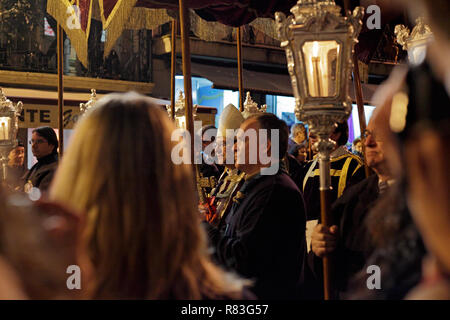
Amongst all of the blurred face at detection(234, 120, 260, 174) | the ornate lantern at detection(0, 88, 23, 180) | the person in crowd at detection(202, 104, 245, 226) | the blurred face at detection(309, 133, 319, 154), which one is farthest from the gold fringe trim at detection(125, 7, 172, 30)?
the blurred face at detection(234, 120, 260, 174)

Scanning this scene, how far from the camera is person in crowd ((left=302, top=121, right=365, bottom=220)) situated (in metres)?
4.59

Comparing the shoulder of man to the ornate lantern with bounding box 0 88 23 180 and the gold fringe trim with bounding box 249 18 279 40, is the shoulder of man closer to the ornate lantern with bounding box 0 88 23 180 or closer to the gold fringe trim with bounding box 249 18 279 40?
the gold fringe trim with bounding box 249 18 279 40

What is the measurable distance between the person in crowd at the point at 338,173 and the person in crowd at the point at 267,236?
123 cm

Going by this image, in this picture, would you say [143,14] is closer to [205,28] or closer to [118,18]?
[205,28]

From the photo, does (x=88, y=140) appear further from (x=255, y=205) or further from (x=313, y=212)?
(x=313, y=212)

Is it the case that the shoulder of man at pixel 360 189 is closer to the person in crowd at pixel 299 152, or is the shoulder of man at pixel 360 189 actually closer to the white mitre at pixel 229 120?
the white mitre at pixel 229 120

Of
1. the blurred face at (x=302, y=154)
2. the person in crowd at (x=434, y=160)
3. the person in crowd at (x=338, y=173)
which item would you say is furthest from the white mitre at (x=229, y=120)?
the person in crowd at (x=434, y=160)

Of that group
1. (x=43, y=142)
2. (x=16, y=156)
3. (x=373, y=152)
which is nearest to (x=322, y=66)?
(x=373, y=152)

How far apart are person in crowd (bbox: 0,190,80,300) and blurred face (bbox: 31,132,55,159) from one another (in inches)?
216

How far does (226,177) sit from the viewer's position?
5.29 m

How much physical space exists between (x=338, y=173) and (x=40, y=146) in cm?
305

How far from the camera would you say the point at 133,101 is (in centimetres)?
151

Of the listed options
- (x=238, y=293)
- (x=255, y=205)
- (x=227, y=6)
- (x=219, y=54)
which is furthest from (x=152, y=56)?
(x=238, y=293)

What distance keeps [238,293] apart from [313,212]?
3209 millimetres
